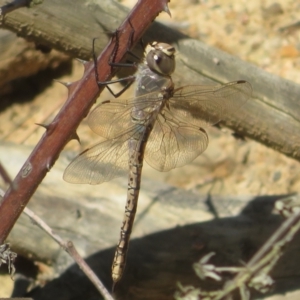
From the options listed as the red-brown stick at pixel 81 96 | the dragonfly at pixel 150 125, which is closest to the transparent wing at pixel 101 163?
the dragonfly at pixel 150 125

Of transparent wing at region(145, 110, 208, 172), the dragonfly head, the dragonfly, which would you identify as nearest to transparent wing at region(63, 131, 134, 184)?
the dragonfly

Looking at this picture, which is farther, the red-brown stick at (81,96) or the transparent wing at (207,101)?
the transparent wing at (207,101)

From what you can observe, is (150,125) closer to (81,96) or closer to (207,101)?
(207,101)

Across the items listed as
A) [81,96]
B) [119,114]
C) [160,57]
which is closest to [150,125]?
[119,114]

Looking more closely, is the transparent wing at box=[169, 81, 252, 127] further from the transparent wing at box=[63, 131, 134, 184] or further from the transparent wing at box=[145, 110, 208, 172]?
the transparent wing at box=[63, 131, 134, 184]

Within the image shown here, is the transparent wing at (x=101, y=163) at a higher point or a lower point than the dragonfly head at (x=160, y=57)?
lower

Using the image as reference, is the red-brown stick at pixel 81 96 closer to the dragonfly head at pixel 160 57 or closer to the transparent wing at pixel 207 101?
the dragonfly head at pixel 160 57
